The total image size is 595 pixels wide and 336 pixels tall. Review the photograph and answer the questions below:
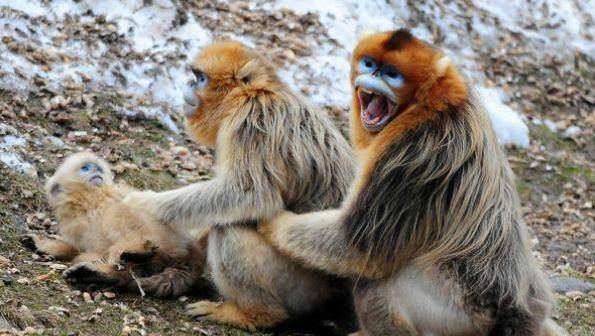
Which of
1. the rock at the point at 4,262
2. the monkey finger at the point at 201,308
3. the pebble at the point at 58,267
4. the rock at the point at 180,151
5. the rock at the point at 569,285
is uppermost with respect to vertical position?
the rock at the point at 4,262

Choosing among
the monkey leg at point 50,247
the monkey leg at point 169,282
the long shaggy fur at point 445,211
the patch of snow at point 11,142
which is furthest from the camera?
the patch of snow at point 11,142

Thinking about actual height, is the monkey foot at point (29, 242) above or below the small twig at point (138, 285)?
above

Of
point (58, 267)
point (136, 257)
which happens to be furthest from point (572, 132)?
point (58, 267)

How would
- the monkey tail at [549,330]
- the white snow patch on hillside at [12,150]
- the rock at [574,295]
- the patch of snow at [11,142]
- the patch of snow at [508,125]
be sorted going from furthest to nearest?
1. the patch of snow at [508,125]
2. the rock at [574,295]
3. the patch of snow at [11,142]
4. the white snow patch on hillside at [12,150]
5. the monkey tail at [549,330]

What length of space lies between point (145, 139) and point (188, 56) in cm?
151

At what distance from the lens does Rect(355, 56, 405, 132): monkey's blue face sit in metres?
5.07

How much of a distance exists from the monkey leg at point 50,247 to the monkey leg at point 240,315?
3.44 ft

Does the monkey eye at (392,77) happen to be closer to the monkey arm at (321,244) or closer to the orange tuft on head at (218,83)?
the monkey arm at (321,244)

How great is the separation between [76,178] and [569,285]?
4075 mm

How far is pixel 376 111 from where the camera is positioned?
5.20 m

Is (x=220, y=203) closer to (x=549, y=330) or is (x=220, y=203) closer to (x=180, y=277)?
(x=180, y=277)

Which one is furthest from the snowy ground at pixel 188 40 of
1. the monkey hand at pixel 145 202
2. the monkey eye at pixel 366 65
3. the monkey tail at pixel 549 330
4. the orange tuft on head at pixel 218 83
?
the monkey tail at pixel 549 330

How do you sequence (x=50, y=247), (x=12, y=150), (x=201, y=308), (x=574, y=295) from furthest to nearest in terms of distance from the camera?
(x=574, y=295) < (x=12, y=150) < (x=50, y=247) < (x=201, y=308)

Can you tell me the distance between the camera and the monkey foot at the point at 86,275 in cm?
564
